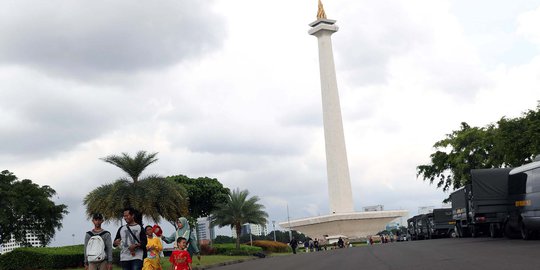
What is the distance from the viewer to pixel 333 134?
279ft

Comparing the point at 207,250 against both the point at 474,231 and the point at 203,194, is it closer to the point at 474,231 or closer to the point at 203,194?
the point at 203,194

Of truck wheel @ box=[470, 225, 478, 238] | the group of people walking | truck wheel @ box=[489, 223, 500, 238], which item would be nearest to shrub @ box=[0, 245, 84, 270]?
the group of people walking

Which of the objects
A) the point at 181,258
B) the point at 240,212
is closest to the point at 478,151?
the point at 240,212

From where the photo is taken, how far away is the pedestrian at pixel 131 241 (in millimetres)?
11891

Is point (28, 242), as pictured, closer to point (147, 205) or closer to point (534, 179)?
point (147, 205)

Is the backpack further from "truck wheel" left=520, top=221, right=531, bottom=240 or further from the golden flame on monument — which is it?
the golden flame on monument

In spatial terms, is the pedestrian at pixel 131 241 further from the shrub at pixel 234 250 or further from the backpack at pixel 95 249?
the shrub at pixel 234 250

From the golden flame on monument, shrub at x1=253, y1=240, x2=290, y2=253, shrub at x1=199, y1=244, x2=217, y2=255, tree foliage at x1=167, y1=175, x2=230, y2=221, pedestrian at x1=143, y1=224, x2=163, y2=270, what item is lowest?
shrub at x1=253, y1=240, x2=290, y2=253

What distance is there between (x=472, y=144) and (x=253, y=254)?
27.2m

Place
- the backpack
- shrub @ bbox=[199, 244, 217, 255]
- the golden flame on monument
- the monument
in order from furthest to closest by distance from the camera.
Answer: the golden flame on monument → the monument → shrub @ bbox=[199, 244, 217, 255] → the backpack

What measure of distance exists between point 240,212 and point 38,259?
30.3m

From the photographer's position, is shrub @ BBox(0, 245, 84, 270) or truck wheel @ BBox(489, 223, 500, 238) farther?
truck wheel @ BBox(489, 223, 500, 238)

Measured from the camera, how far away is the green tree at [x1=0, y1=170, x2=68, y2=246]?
5684cm

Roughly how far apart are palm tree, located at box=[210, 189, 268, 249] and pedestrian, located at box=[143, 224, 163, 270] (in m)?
45.7
